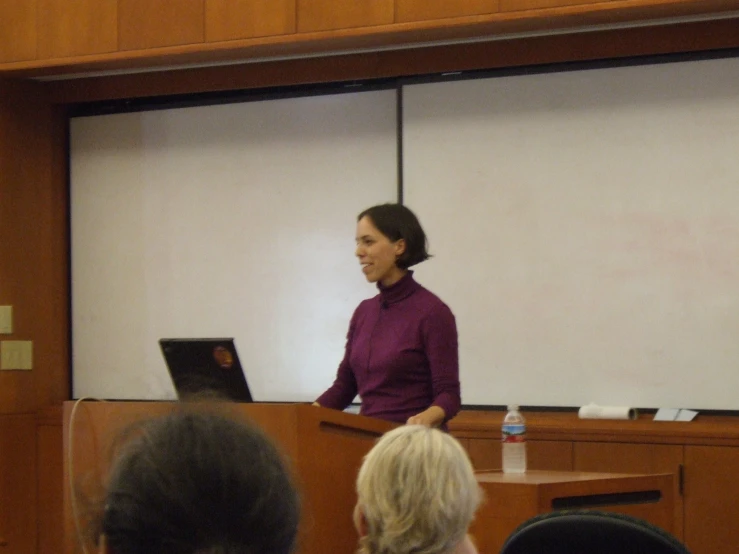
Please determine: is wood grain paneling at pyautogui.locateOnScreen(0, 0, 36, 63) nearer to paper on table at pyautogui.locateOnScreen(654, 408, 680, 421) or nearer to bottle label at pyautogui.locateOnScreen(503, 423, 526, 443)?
bottle label at pyautogui.locateOnScreen(503, 423, 526, 443)

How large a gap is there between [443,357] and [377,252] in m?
0.39

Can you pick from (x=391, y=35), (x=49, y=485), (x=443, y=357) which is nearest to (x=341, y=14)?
(x=391, y=35)

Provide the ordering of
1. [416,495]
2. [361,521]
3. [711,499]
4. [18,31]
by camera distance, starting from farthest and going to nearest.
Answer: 1. [18,31]
2. [711,499]
3. [361,521]
4. [416,495]

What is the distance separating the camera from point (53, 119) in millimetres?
5617

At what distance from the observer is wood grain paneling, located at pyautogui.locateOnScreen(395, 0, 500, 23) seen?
14.2 ft

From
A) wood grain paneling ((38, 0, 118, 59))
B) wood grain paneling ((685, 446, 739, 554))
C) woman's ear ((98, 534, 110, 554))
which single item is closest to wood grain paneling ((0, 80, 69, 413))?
wood grain paneling ((38, 0, 118, 59))

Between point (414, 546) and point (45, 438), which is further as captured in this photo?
point (45, 438)

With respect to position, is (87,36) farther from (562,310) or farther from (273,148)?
(562,310)

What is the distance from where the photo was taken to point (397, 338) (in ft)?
10.6

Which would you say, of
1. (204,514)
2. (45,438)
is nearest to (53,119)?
(45,438)

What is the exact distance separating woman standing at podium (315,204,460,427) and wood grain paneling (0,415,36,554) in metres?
2.53

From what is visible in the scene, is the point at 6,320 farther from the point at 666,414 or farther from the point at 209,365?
the point at 666,414

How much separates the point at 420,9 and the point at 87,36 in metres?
1.65

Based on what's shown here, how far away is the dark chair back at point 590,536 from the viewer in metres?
1.74
